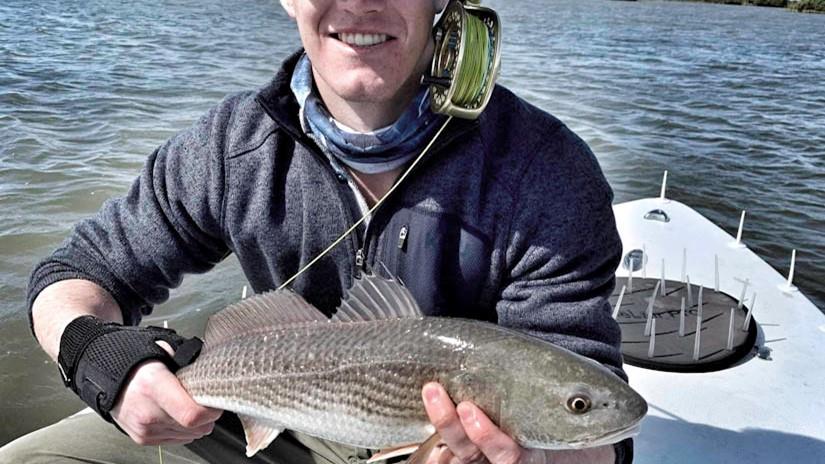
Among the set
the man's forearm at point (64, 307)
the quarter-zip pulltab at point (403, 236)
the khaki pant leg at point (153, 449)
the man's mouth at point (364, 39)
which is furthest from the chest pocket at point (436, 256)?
the man's forearm at point (64, 307)

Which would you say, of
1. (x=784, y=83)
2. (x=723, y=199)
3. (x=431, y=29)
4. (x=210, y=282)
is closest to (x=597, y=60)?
(x=784, y=83)

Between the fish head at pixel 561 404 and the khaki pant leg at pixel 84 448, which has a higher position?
the fish head at pixel 561 404

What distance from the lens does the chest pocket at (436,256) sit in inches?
102

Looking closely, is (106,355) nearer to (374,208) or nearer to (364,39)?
(374,208)

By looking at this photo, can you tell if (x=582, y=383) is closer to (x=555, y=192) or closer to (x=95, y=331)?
(x=555, y=192)

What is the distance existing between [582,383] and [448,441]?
39 cm

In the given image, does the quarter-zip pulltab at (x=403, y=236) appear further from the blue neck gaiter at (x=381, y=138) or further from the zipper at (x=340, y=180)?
the blue neck gaiter at (x=381, y=138)

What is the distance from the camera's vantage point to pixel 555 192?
246 cm

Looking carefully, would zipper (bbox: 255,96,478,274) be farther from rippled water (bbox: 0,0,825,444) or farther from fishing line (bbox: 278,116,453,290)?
rippled water (bbox: 0,0,825,444)

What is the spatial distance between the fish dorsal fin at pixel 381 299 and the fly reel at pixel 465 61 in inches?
24.2

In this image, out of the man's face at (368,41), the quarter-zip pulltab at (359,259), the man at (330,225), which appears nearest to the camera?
the man at (330,225)

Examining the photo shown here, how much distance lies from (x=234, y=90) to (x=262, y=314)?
13.3m

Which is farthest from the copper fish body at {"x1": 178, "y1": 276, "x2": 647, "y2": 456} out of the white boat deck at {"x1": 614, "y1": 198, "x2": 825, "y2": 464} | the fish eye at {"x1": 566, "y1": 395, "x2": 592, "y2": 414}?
the white boat deck at {"x1": 614, "y1": 198, "x2": 825, "y2": 464}

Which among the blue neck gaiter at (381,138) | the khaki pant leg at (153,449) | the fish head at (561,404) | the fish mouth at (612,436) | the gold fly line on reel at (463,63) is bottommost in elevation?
the khaki pant leg at (153,449)
